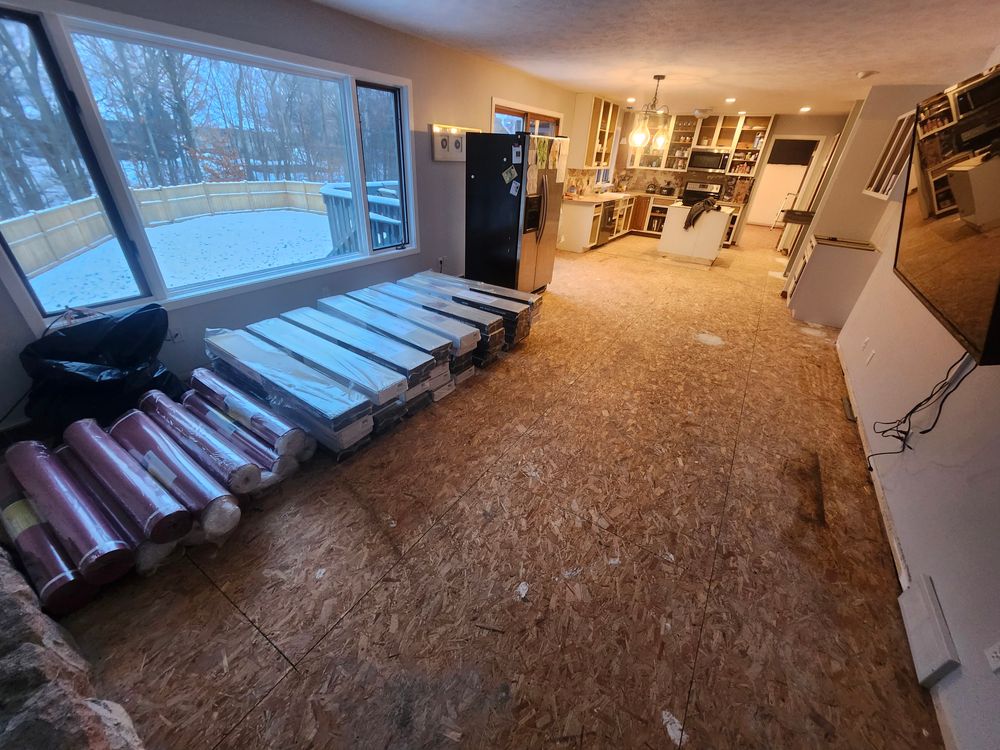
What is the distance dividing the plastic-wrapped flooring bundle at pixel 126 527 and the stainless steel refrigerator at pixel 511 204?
3.63 metres

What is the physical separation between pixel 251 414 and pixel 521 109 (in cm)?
516

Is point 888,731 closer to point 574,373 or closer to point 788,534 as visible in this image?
point 788,534

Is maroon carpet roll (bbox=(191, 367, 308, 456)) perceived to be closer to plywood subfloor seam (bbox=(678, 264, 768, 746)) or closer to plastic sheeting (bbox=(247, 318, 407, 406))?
plastic sheeting (bbox=(247, 318, 407, 406))

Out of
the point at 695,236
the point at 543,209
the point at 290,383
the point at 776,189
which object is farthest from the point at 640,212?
the point at 290,383

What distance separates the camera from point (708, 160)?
25.1 feet

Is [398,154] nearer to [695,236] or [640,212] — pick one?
[695,236]

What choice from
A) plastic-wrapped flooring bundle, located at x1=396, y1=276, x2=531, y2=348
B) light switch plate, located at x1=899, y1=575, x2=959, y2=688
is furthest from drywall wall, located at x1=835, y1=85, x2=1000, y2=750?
plastic-wrapped flooring bundle, located at x1=396, y1=276, x2=531, y2=348

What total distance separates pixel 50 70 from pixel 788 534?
14.3 ft

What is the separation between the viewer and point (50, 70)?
1.89 metres

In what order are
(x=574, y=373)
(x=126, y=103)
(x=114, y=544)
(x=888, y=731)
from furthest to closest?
(x=574, y=373), (x=126, y=103), (x=114, y=544), (x=888, y=731)

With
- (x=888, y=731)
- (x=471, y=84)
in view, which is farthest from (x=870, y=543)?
(x=471, y=84)

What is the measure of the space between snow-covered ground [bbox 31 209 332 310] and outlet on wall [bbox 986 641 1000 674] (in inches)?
169

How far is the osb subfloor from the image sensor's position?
1.20 m

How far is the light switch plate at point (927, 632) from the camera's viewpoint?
1285 mm
